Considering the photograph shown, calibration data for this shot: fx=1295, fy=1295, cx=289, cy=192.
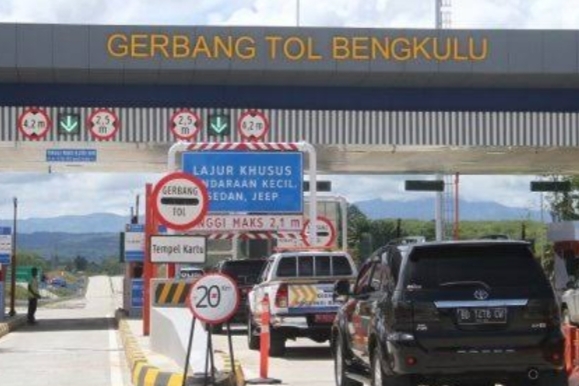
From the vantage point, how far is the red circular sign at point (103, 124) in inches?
1160

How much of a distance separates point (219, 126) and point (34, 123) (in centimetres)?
420

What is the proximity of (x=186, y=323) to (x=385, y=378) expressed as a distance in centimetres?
638

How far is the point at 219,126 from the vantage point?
29.7 m

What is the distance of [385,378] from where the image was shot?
1192 cm

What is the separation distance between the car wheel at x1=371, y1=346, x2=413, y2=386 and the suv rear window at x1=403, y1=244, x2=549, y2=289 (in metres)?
0.86

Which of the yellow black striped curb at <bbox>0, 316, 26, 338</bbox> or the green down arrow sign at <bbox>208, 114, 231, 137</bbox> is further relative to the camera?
the yellow black striped curb at <bbox>0, 316, 26, 338</bbox>

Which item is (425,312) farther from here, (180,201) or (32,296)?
(32,296)

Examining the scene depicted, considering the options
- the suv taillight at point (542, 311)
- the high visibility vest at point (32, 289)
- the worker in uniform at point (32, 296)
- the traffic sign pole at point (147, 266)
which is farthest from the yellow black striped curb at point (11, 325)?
the suv taillight at point (542, 311)

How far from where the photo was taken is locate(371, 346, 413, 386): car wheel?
1177 centimetres

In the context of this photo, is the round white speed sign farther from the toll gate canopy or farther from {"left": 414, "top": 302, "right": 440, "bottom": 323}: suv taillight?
the toll gate canopy

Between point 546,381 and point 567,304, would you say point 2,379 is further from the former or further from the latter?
point 567,304

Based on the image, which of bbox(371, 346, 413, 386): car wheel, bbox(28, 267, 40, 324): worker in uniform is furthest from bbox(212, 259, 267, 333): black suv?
bbox(371, 346, 413, 386): car wheel

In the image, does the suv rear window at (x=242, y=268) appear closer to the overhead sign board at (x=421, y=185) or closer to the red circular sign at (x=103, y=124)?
the red circular sign at (x=103, y=124)

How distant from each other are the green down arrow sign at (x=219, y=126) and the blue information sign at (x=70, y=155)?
3242mm
